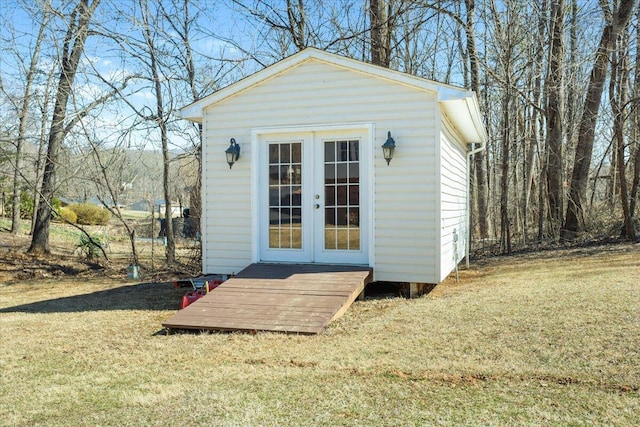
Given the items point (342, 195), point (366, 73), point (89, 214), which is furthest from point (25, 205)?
point (366, 73)

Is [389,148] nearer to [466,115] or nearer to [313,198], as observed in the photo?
[313,198]

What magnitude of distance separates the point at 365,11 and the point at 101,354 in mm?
11197

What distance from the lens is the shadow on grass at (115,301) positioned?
22.8 ft

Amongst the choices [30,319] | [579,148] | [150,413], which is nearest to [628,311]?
[150,413]

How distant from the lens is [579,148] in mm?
12930

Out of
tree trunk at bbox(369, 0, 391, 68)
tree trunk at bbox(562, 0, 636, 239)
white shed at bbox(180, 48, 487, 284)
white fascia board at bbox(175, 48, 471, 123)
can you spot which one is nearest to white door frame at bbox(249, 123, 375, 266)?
white shed at bbox(180, 48, 487, 284)

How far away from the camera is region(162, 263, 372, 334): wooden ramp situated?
5.24 meters

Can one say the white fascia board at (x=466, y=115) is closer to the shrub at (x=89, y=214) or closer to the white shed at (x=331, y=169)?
the white shed at (x=331, y=169)

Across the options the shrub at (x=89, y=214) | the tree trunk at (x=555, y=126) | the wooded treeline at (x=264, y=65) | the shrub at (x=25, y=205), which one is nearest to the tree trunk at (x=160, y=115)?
the wooded treeline at (x=264, y=65)

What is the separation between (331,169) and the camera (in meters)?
7.12

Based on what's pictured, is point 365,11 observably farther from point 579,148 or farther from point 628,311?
point 628,311

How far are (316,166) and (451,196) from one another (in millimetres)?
2174

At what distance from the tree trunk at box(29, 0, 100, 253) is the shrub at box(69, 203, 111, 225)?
28.6ft

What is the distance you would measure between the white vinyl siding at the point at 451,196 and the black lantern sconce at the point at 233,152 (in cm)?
272
